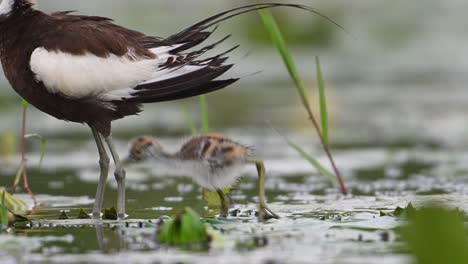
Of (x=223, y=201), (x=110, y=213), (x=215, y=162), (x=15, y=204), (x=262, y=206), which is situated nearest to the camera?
(x=262, y=206)

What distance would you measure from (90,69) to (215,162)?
3.06 ft

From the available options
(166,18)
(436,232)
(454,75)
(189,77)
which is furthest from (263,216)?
(166,18)

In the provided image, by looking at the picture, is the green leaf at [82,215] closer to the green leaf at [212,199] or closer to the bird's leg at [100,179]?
the bird's leg at [100,179]

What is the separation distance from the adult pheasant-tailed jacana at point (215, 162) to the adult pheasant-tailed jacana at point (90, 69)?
15.9 inches

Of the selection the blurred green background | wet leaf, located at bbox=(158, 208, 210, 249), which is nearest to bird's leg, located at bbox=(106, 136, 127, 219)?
wet leaf, located at bbox=(158, 208, 210, 249)

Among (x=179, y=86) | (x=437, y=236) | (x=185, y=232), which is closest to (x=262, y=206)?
(x=179, y=86)

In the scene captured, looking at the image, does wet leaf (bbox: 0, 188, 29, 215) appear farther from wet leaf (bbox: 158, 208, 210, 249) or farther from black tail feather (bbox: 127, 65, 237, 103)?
wet leaf (bbox: 158, 208, 210, 249)

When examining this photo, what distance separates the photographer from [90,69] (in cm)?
605

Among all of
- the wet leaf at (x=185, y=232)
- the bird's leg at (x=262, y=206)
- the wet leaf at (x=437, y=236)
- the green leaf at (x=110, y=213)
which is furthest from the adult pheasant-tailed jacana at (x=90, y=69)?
the wet leaf at (x=437, y=236)

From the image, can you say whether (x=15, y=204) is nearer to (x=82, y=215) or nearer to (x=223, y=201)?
(x=82, y=215)

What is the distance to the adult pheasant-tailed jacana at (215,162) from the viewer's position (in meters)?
6.19

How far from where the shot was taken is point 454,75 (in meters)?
17.2

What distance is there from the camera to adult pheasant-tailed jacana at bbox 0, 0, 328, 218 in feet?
19.8

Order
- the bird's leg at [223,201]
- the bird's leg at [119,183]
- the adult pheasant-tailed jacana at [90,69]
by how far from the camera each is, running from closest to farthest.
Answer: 1. the adult pheasant-tailed jacana at [90,69]
2. the bird's leg at [119,183]
3. the bird's leg at [223,201]
